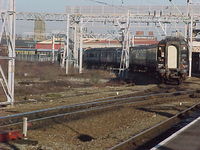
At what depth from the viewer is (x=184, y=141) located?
36.4ft

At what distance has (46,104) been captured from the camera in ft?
67.1

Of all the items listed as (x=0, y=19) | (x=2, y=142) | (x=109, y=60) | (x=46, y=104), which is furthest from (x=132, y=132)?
(x=109, y=60)

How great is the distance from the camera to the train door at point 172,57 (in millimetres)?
32469

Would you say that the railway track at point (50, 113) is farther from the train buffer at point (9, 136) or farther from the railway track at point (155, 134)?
the railway track at point (155, 134)

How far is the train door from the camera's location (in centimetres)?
3247

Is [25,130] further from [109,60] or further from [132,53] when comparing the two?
[109,60]

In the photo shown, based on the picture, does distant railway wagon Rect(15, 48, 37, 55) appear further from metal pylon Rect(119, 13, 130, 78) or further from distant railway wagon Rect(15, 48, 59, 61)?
metal pylon Rect(119, 13, 130, 78)

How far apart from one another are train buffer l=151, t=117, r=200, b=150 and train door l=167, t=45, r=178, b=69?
64.7 feet

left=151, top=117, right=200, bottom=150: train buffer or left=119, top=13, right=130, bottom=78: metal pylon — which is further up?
left=119, top=13, right=130, bottom=78: metal pylon

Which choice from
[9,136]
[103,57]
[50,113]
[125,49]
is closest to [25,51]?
[103,57]

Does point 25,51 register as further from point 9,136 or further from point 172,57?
point 9,136

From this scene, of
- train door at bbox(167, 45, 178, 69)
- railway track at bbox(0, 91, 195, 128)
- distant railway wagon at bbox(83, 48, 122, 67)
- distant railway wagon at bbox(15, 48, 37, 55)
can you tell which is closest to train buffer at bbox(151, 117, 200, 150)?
railway track at bbox(0, 91, 195, 128)

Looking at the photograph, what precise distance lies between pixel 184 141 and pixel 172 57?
21.9 metres

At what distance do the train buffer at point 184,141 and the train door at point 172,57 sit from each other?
1973cm
